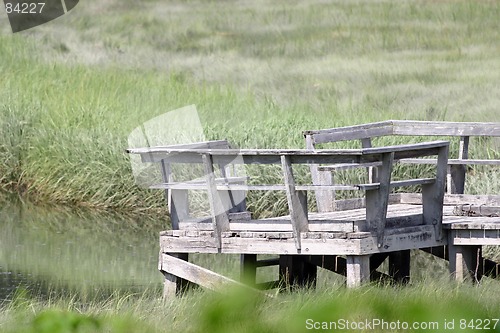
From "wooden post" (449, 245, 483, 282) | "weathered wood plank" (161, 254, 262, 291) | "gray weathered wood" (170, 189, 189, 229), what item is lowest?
"wooden post" (449, 245, 483, 282)

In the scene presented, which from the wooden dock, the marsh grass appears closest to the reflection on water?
the marsh grass

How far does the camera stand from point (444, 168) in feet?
27.0

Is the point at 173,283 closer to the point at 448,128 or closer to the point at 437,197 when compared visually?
the point at 437,197

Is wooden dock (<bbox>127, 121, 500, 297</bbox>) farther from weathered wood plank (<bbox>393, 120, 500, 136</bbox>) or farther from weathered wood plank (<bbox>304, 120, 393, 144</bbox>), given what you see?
weathered wood plank (<bbox>393, 120, 500, 136</bbox>)

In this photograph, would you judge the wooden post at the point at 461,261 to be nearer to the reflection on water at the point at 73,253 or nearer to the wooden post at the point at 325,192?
the wooden post at the point at 325,192

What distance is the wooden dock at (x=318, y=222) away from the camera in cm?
769

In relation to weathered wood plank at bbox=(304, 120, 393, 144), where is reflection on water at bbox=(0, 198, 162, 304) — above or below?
below

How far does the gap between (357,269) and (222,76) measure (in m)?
19.5

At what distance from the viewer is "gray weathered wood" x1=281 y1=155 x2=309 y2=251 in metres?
7.65

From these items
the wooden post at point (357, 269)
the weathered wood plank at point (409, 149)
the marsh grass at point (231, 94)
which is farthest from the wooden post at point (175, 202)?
the weathered wood plank at point (409, 149)

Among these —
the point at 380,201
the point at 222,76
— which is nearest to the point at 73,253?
the point at 380,201

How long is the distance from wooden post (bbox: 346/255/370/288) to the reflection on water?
263 centimetres

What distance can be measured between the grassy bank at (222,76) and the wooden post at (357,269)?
5.86 metres

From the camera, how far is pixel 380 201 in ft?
25.4
